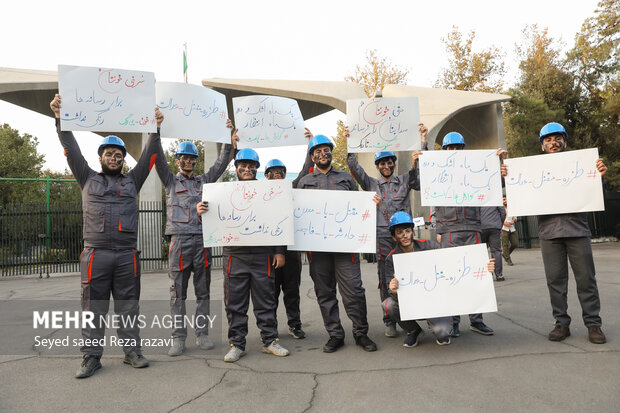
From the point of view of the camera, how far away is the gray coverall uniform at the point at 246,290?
12.9 ft

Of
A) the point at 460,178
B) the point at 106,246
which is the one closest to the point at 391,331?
the point at 460,178

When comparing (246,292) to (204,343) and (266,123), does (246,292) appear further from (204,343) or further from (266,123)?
(266,123)

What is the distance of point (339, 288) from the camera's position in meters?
4.16

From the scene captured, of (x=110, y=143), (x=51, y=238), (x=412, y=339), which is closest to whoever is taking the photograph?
(x=110, y=143)

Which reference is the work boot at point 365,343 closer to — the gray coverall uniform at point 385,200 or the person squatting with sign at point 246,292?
the gray coverall uniform at point 385,200

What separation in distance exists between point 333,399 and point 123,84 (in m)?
3.57

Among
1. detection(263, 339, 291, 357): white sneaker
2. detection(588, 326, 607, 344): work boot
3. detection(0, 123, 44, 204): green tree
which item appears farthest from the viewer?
detection(0, 123, 44, 204): green tree

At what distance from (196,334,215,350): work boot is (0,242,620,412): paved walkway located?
0.37 feet

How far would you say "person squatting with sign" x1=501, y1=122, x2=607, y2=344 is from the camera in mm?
3961

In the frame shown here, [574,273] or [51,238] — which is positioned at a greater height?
[51,238]

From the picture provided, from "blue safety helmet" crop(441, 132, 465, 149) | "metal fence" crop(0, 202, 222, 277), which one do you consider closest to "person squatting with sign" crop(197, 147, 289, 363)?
"blue safety helmet" crop(441, 132, 465, 149)

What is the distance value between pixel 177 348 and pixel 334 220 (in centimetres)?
207

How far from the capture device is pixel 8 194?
22531mm

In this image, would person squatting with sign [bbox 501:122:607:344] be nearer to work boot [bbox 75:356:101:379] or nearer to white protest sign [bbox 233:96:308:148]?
white protest sign [bbox 233:96:308:148]
